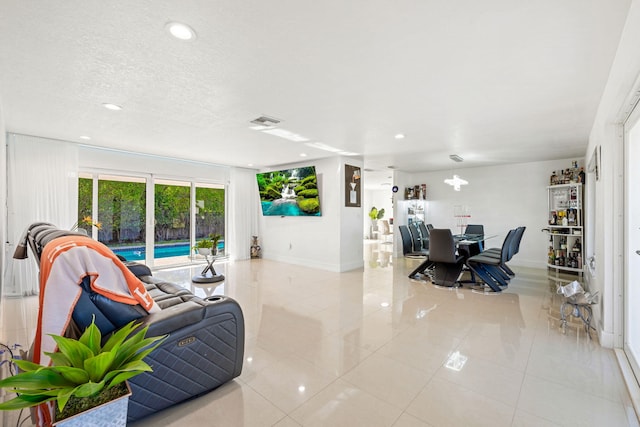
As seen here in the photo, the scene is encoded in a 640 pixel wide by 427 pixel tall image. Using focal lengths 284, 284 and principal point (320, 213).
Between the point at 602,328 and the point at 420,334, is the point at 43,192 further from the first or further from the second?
the point at 602,328

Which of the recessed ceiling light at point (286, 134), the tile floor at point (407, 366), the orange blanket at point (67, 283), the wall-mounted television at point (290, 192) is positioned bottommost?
the tile floor at point (407, 366)

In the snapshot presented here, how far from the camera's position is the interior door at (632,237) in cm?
243

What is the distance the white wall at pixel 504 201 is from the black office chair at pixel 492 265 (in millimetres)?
2295

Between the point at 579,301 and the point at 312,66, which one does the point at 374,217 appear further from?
the point at 312,66

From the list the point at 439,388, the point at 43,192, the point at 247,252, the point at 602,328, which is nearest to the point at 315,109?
the point at 439,388

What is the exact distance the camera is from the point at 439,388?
81.7 inches

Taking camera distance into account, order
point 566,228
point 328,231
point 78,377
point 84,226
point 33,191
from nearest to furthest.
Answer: point 78,377 → point 33,191 → point 84,226 → point 566,228 → point 328,231

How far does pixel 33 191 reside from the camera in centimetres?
448

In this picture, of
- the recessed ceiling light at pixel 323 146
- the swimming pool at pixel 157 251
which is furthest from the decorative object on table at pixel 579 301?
the swimming pool at pixel 157 251

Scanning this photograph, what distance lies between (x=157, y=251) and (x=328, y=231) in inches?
158

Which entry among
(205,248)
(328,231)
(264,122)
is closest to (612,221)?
(264,122)

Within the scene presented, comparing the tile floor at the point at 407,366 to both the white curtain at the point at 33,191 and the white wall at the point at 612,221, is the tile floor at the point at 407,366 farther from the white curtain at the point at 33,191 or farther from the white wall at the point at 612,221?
the white curtain at the point at 33,191

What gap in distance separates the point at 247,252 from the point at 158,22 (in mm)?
6375

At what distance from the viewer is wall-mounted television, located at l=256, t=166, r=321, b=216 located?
20.9 ft
